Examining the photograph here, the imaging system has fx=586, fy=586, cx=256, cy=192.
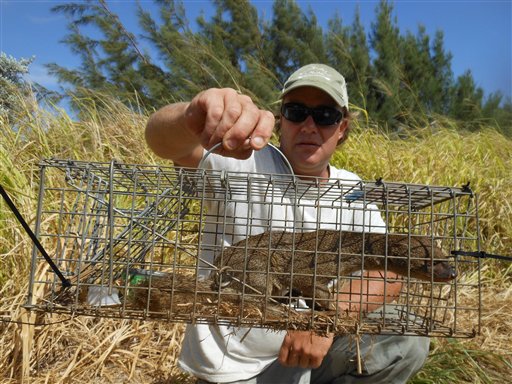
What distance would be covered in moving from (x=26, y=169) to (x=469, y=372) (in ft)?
12.1

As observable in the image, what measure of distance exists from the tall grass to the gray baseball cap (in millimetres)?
1756

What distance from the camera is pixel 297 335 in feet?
9.27

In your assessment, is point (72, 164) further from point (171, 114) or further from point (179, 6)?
point (179, 6)

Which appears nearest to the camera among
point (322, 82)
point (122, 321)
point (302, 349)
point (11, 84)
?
point (302, 349)

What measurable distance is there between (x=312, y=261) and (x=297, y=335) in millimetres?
539

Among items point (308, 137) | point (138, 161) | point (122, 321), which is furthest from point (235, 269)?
point (138, 161)

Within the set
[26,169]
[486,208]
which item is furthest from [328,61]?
[26,169]

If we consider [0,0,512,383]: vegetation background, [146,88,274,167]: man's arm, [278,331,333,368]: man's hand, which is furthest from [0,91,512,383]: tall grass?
[278,331,333,368]: man's hand

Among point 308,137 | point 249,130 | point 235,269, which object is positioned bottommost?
point 235,269

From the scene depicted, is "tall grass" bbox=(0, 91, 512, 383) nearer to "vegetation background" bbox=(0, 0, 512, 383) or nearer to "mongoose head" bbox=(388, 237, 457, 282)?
"vegetation background" bbox=(0, 0, 512, 383)

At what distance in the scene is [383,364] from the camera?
3.28 metres

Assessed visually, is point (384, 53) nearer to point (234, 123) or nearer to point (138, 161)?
point (138, 161)

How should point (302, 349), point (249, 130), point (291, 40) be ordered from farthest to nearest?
point (291, 40) → point (302, 349) → point (249, 130)

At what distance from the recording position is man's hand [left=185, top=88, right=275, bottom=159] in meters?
2.16
